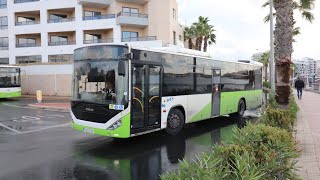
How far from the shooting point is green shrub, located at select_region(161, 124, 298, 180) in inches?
139

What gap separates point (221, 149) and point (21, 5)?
145 feet

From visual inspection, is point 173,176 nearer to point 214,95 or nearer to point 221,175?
point 221,175

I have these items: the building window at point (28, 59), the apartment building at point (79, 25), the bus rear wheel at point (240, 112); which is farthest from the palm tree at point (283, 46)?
the building window at point (28, 59)

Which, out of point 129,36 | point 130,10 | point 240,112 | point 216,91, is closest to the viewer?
point 216,91

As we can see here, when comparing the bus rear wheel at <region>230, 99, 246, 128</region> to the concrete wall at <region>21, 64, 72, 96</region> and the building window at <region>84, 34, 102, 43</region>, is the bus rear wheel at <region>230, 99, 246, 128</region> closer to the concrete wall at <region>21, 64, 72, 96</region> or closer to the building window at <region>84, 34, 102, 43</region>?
the concrete wall at <region>21, 64, 72, 96</region>

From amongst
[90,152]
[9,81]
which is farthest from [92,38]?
[90,152]

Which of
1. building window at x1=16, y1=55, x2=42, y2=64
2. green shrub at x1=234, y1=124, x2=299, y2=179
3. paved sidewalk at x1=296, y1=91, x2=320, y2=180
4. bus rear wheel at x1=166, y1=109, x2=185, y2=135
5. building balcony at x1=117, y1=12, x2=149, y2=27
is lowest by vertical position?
paved sidewalk at x1=296, y1=91, x2=320, y2=180

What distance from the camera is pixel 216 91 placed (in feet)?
46.9

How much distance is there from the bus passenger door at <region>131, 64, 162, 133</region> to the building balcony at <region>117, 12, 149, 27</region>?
93.9 ft

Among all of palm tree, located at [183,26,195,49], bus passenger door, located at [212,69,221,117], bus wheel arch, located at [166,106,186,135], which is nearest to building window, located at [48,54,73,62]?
palm tree, located at [183,26,195,49]

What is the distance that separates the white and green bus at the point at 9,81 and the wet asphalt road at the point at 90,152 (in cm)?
1624

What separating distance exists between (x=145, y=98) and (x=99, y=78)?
1577 millimetres

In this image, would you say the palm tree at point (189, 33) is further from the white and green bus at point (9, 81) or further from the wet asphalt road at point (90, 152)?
the wet asphalt road at point (90, 152)

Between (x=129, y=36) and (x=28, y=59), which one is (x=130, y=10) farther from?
(x=28, y=59)
